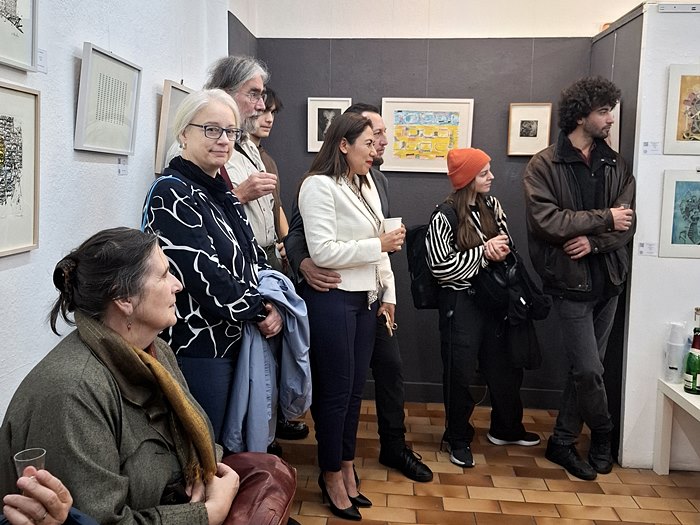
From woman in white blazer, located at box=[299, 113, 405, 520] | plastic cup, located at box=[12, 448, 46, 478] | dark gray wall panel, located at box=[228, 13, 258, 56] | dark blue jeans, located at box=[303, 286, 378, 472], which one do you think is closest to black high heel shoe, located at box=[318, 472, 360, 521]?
woman in white blazer, located at box=[299, 113, 405, 520]

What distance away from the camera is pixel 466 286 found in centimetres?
326

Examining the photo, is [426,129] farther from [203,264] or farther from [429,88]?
[203,264]

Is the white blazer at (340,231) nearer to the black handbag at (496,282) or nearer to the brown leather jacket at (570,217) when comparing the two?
the black handbag at (496,282)

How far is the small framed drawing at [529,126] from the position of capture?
4023mm

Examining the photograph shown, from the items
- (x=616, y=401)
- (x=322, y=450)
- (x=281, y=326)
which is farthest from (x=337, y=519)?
(x=616, y=401)

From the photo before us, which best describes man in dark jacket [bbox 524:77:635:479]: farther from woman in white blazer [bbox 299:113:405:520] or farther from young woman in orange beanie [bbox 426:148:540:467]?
woman in white blazer [bbox 299:113:405:520]

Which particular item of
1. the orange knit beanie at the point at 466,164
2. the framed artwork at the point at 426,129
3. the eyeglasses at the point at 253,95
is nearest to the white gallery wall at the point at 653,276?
the orange knit beanie at the point at 466,164

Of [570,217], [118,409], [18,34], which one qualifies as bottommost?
[118,409]

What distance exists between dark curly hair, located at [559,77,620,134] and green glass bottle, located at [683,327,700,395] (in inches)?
46.4

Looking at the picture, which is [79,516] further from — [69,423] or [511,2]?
[511,2]

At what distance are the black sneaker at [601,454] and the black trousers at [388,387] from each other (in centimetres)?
97

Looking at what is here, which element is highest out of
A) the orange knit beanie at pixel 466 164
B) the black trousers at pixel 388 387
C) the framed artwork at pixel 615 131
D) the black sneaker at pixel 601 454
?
the framed artwork at pixel 615 131

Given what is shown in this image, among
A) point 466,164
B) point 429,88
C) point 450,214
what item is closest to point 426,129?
point 429,88

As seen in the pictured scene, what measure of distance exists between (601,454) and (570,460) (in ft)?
0.54
